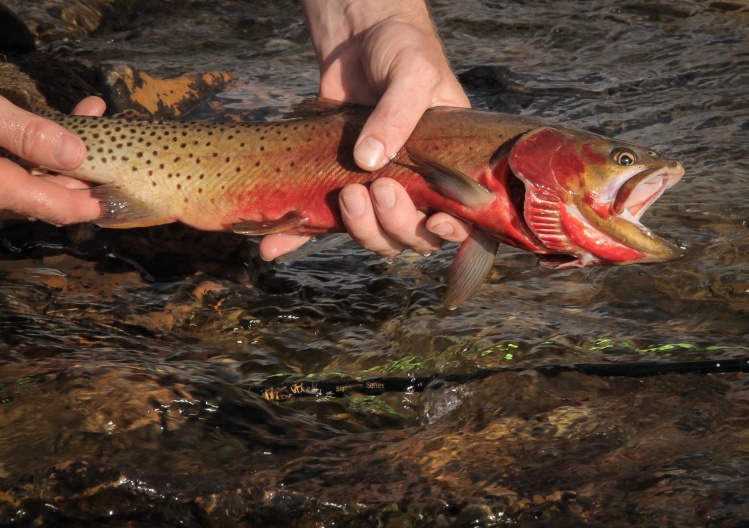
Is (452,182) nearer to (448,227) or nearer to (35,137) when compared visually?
(448,227)

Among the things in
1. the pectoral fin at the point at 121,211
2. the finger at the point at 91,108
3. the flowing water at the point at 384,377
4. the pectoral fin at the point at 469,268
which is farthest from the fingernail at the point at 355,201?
the finger at the point at 91,108

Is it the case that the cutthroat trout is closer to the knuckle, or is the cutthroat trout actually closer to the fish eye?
the fish eye

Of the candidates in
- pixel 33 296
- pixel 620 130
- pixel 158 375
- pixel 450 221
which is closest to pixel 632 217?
pixel 450 221

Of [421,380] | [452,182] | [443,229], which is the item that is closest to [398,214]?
[443,229]

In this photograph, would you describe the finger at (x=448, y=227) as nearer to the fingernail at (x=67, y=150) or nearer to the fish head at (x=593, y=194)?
the fish head at (x=593, y=194)

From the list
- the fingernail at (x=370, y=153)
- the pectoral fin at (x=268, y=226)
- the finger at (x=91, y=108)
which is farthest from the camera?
the finger at (x=91, y=108)

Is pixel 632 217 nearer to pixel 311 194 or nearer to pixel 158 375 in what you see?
pixel 311 194

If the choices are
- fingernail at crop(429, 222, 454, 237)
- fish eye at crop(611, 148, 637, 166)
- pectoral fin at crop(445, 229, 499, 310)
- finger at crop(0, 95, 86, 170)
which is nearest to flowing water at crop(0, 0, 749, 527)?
pectoral fin at crop(445, 229, 499, 310)
